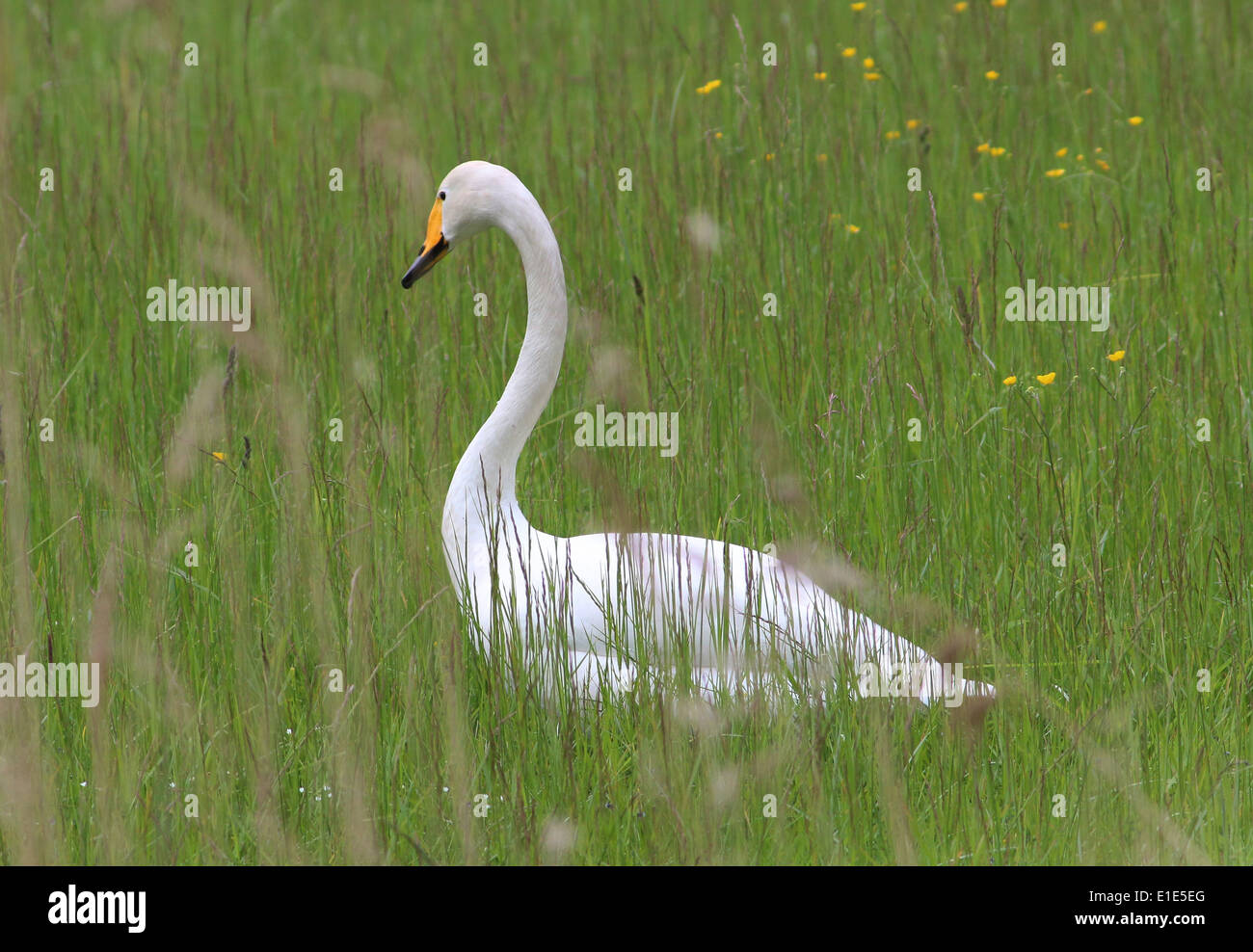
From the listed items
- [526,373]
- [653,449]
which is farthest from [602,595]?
[526,373]

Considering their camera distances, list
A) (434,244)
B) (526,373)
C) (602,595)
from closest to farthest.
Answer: (602,595), (526,373), (434,244)

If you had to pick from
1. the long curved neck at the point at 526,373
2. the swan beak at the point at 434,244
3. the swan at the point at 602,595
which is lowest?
the swan at the point at 602,595

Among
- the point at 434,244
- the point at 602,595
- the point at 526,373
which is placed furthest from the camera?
the point at 434,244

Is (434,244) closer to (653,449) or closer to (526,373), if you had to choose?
(526,373)

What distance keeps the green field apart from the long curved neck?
0.47ft

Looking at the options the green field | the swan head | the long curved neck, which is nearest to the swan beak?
the swan head

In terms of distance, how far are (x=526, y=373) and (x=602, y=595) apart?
28.4 inches

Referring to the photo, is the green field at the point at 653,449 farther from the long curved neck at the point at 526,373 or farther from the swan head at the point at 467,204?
the swan head at the point at 467,204

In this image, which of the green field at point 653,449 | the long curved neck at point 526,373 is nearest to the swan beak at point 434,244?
the long curved neck at point 526,373

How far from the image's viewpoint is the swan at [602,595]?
323 centimetres

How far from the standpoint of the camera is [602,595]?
11.8 ft

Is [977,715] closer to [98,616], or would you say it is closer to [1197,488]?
[1197,488]

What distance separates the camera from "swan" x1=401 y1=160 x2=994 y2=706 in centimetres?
323
